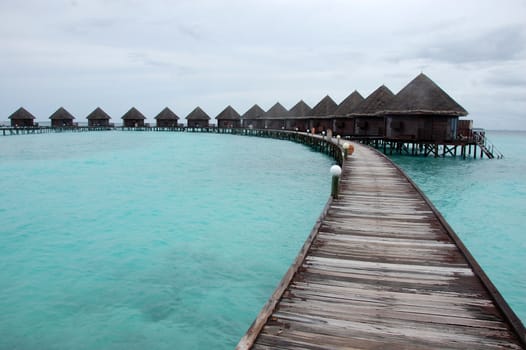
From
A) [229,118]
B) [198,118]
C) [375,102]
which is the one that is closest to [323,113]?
[375,102]

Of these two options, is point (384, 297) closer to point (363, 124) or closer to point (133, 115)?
point (363, 124)

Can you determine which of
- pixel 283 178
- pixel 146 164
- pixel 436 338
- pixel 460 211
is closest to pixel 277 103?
pixel 146 164

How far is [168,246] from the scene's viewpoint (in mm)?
9625

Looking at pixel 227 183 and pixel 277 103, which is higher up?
pixel 277 103

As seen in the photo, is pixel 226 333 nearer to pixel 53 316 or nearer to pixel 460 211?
pixel 53 316

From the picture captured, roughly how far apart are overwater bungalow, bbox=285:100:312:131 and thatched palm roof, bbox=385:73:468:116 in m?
18.6

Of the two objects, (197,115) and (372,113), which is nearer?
(372,113)

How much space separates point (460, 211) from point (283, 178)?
8.50 metres

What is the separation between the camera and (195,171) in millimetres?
22531

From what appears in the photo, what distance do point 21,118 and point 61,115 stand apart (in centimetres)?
667

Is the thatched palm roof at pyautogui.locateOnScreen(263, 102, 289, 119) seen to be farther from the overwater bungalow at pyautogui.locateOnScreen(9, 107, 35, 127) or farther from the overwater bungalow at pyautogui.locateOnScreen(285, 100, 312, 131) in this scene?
the overwater bungalow at pyautogui.locateOnScreen(9, 107, 35, 127)

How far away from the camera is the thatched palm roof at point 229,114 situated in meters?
61.9

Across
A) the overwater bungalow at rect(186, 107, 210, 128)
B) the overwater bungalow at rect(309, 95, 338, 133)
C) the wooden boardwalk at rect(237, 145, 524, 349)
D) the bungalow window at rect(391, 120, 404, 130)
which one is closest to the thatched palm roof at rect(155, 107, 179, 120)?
the overwater bungalow at rect(186, 107, 210, 128)

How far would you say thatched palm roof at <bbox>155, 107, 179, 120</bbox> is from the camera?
6594cm
